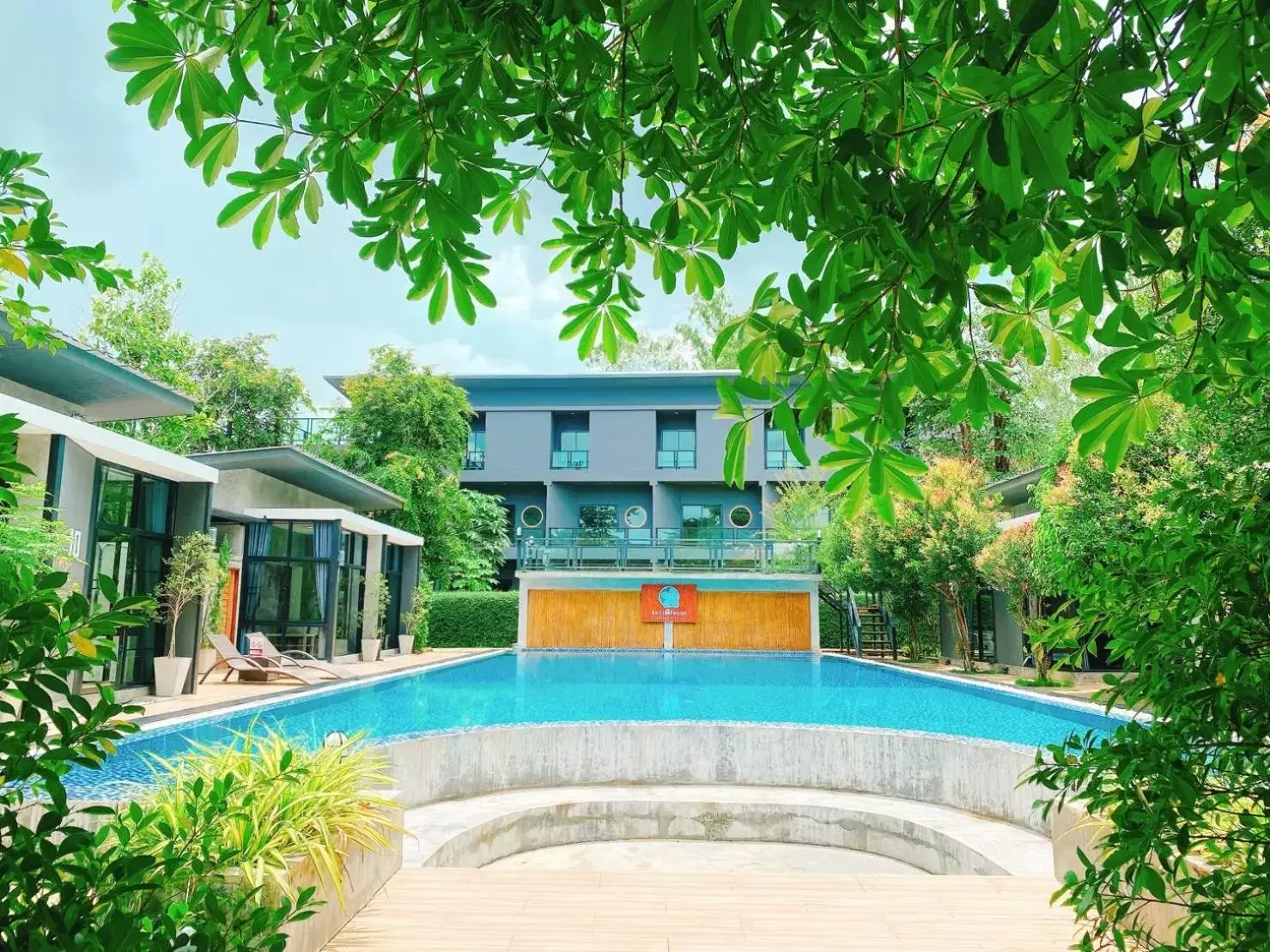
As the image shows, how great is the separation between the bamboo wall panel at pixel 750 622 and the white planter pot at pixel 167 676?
1438 centimetres

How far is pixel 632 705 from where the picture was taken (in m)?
12.9

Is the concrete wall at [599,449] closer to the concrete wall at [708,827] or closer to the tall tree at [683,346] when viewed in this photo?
the tall tree at [683,346]

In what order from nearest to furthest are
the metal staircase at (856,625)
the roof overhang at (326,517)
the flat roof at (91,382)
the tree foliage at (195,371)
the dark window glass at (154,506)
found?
the flat roof at (91,382) → the dark window glass at (154,506) → the roof overhang at (326,517) → the metal staircase at (856,625) → the tree foliage at (195,371)

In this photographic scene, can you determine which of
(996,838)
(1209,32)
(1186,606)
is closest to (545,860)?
(996,838)

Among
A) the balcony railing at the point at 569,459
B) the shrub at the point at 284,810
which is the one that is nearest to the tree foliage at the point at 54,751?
the shrub at the point at 284,810

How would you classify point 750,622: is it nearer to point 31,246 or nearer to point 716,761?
point 716,761

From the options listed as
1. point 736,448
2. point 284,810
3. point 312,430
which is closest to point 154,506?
point 284,810

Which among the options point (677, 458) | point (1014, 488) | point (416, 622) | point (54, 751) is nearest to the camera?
point (54, 751)

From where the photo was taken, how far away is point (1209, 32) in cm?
124

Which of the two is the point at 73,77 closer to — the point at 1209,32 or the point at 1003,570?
the point at 1003,570

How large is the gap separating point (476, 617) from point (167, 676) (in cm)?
1311

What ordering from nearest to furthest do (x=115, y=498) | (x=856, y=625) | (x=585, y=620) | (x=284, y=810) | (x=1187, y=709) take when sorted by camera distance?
(x=1187, y=709)
(x=284, y=810)
(x=115, y=498)
(x=856, y=625)
(x=585, y=620)

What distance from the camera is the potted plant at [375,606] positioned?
19.8 m

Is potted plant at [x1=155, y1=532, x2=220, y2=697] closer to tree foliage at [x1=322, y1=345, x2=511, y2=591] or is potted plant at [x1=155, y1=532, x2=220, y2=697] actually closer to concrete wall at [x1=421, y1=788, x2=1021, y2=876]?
concrete wall at [x1=421, y1=788, x2=1021, y2=876]
